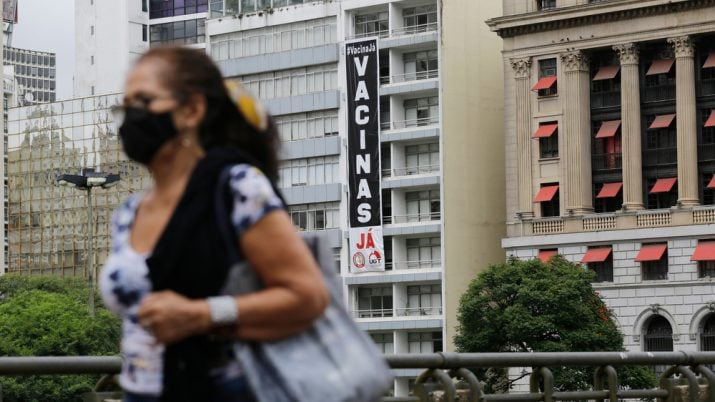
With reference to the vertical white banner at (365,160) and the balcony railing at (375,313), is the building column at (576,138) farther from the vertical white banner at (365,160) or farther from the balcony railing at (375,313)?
the balcony railing at (375,313)

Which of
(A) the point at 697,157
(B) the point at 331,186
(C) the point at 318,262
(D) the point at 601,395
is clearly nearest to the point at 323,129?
(B) the point at 331,186

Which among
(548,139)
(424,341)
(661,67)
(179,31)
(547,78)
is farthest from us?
(179,31)

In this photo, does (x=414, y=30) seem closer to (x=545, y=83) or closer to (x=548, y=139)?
(x=545, y=83)

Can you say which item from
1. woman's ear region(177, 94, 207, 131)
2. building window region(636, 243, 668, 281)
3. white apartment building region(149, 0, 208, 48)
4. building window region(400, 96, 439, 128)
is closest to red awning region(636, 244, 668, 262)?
building window region(636, 243, 668, 281)

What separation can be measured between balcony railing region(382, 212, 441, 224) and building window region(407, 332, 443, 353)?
601cm

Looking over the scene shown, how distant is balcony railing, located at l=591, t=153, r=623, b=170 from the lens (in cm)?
9531

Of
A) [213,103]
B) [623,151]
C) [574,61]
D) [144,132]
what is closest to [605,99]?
[574,61]

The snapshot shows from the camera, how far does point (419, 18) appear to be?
104125 millimetres

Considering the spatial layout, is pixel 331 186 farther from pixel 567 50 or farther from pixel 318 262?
pixel 318 262

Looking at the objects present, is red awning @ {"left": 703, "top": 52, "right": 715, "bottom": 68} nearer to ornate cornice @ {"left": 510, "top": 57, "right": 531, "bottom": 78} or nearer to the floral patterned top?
ornate cornice @ {"left": 510, "top": 57, "right": 531, "bottom": 78}

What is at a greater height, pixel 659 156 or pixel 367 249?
pixel 659 156

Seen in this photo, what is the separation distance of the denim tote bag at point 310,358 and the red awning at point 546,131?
299ft

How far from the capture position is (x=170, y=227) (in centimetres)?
554

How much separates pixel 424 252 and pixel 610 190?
1207 centimetres
